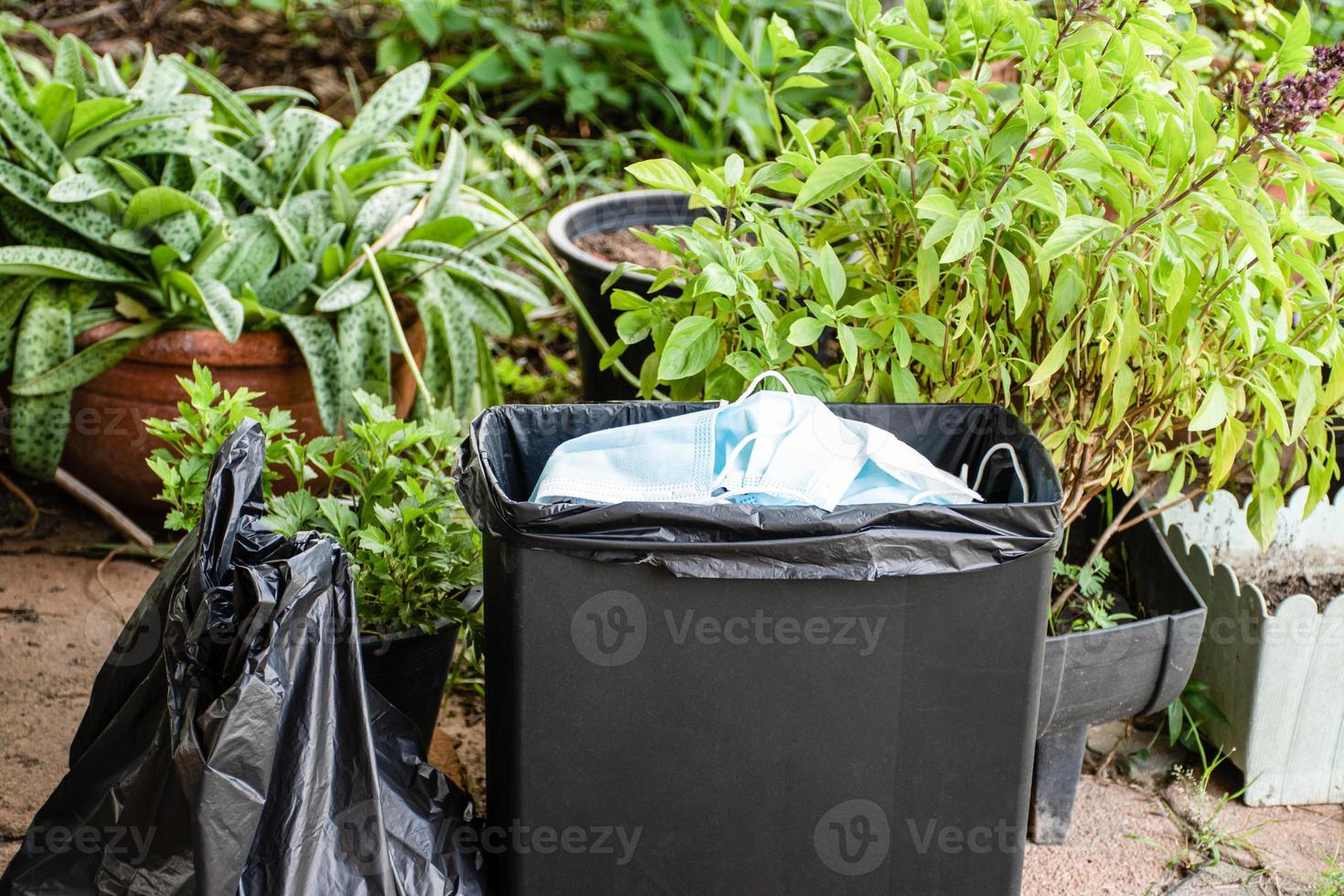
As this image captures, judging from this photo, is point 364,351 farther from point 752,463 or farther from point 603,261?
point 752,463

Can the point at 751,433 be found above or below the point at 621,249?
below

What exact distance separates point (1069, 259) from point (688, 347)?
54 centimetres

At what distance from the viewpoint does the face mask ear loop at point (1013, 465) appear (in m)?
1.62

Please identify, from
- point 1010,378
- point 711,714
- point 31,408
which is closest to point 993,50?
point 1010,378

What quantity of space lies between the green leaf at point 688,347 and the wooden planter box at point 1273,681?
0.98 metres

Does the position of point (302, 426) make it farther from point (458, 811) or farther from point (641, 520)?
point (641, 520)

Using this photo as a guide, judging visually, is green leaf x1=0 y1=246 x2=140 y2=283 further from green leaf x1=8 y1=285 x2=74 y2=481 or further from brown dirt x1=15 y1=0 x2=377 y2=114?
brown dirt x1=15 y1=0 x2=377 y2=114

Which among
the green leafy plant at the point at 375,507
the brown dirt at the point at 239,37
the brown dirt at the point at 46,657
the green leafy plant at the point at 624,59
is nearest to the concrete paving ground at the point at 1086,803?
the brown dirt at the point at 46,657

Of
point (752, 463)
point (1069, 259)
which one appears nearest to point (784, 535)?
point (752, 463)

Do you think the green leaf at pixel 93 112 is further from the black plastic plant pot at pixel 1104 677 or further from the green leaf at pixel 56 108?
the black plastic plant pot at pixel 1104 677

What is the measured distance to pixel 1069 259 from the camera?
67.7 inches

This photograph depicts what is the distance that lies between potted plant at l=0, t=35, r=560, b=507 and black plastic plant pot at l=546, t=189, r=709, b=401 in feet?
0.31

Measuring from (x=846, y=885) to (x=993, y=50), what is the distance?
1153 millimetres

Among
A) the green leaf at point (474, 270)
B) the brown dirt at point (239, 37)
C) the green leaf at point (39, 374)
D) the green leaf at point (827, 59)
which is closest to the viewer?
the green leaf at point (827, 59)
